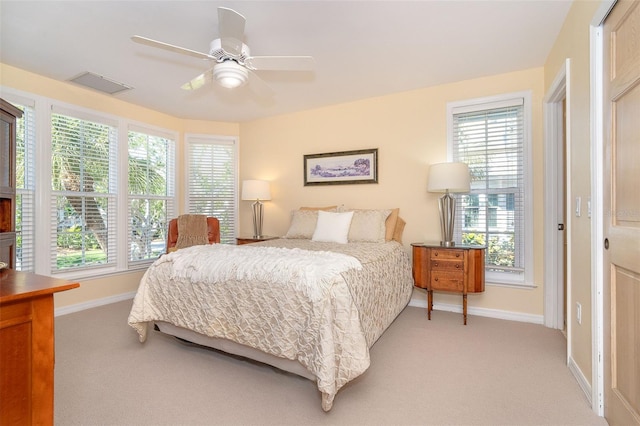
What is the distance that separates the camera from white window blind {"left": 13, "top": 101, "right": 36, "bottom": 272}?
10.2ft

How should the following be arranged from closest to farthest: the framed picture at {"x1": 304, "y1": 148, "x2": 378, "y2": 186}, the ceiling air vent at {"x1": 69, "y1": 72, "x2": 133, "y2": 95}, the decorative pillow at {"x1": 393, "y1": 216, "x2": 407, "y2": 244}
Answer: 1. the ceiling air vent at {"x1": 69, "y1": 72, "x2": 133, "y2": 95}
2. the decorative pillow at {"x1": 393, "y1": 216, "x2": 407, "y2": 244}
3. the framed picture at {"x1": 304, "y1": 148, "x2": 378, "y2": 186}

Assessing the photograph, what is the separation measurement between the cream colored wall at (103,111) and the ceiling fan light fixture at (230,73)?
2368 mm

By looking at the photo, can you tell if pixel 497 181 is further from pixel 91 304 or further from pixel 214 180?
pixel 91 304

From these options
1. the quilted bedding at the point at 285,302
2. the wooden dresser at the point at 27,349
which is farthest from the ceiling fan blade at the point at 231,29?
the wooden dresser at the point at 27,349

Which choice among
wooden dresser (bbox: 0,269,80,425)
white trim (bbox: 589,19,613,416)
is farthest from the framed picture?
wooden dresser (bbox: 0,269,80,425)

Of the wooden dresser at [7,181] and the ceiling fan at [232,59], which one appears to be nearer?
the ceiling fan at [232,59]

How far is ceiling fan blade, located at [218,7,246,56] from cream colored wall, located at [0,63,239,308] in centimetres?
261

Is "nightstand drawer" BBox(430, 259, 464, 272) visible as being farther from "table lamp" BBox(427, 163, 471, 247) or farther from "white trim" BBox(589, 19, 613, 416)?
"white trim" BBox(589, 19, 613, 416)

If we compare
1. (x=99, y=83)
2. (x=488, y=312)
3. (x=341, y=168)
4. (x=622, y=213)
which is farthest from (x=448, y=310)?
(x=99, y=83)

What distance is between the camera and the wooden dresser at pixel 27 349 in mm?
997

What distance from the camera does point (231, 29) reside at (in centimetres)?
194

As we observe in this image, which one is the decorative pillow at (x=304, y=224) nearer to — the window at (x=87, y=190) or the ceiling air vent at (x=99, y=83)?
the window at (x=87, y=190)

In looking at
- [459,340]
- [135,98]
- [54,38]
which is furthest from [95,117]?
[459,340]

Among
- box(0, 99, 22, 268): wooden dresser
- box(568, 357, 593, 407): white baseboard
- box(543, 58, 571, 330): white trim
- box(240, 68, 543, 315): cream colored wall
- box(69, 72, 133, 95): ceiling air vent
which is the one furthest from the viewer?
box(69, 72, 133, 95): ceiling air vent
